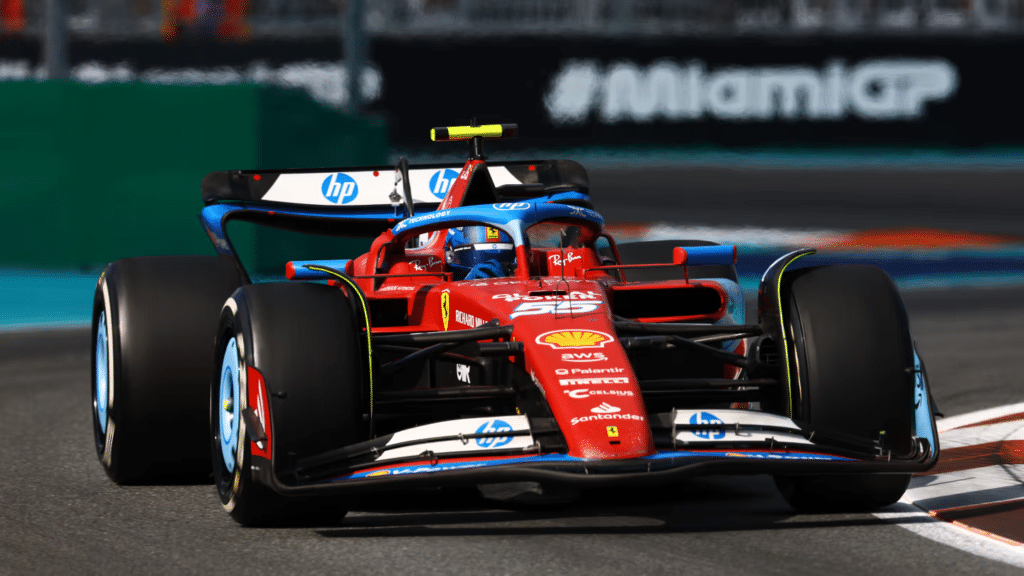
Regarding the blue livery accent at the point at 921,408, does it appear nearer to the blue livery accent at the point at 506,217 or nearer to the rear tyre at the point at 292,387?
the blue livery accent at the point at 506,217

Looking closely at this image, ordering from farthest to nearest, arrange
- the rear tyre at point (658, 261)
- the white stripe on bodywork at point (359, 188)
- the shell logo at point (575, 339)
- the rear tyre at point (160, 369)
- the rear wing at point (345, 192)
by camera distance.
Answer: the white stripe on bodywork at point (359, 188) < the rear wing at point (345, 192) < the rear tyre at point (658, 261) < the rear tyre at point (160, 369) < the shell logo at point (575, 339)

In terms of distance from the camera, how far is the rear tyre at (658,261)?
25.8 feet

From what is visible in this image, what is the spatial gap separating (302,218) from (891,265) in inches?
460

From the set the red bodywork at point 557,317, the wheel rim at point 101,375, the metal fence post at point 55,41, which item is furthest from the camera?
the metal fence post at point 55,41

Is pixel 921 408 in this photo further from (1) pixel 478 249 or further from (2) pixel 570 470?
(1) pixel 478 249

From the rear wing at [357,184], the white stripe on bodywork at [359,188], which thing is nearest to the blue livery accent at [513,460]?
the rear wing at [357,184]

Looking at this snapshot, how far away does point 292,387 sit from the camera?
5.33 m

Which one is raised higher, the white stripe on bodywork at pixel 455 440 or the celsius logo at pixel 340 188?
the celsius logo at pixel 340 188

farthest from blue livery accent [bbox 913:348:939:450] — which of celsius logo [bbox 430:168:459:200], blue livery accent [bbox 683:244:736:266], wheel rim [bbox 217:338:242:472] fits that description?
celsius logo [bbox 430:168:459:200]

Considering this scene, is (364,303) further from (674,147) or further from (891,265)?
(674,147)

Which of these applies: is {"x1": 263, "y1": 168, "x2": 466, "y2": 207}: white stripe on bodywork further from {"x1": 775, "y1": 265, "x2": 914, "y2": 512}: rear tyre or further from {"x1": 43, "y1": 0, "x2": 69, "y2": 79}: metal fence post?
{"x1": 43, "y1": 0, "x2": 69, "y2": 79}: metal fence post

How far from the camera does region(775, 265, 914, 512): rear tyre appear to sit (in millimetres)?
5637

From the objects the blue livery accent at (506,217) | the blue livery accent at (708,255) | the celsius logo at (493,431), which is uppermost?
the blue livery accent at (506,217)

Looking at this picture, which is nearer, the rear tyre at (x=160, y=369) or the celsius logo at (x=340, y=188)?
the rear tyre at (x=160, y=369)
